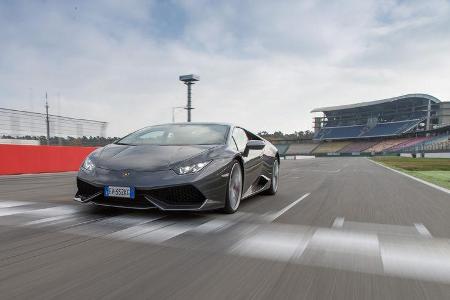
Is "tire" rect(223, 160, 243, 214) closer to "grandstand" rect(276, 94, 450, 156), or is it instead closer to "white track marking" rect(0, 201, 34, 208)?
"white track marking" rect(0, 201, 34, 208)

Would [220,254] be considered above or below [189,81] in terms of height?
below

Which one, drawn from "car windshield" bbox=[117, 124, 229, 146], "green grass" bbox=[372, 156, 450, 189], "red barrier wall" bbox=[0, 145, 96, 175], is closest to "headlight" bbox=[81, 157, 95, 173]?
"car windshield" bbox=[117, 124, 229, 146]

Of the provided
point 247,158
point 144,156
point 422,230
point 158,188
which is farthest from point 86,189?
point 422,230

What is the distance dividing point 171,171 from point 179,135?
1282 millimetres

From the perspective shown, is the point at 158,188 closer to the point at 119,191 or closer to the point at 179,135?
the point at 119,191

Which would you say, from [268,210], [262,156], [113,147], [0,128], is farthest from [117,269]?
[0,128]

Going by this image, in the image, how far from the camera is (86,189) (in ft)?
14.8

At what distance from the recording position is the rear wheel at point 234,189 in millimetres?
4961

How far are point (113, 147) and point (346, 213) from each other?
3.36 metres

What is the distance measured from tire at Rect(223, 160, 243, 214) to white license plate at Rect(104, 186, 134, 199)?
4.18ft

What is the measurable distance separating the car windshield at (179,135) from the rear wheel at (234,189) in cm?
44

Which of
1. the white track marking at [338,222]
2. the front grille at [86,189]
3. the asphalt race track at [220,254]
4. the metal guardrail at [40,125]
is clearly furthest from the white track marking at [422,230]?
the metal guardrail at [40,125]

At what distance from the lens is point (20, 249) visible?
3.08 m

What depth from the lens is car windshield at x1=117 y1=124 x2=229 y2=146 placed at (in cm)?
531
